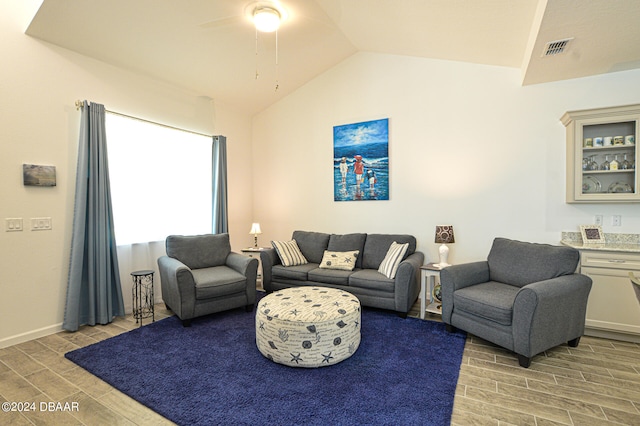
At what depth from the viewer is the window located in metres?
3.64

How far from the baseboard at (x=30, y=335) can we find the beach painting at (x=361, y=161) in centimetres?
366

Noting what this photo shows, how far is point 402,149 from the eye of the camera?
14.2 feet

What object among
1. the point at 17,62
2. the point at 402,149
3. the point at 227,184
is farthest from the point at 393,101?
the point at 17,62

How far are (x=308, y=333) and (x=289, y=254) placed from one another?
206 cm

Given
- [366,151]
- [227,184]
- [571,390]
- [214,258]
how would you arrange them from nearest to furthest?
[571,390]
[214,258]
[366,151]
[227,184]

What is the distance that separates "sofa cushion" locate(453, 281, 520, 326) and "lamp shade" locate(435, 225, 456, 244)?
617 mm

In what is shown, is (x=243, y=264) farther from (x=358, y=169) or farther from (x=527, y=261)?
(x=527, y=261)

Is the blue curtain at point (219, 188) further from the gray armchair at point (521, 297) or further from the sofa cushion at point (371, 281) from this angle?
the gray armchair at point (521, 297)

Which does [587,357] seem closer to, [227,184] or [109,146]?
[227,184]

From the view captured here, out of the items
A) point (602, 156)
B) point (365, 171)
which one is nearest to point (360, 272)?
point (365, 171)

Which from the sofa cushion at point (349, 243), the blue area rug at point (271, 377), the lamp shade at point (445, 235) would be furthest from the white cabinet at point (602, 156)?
the sofa cushion at point (349, 243)

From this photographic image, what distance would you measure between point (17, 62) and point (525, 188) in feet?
17.6

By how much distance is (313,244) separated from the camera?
4.60 metres

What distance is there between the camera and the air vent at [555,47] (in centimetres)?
265
